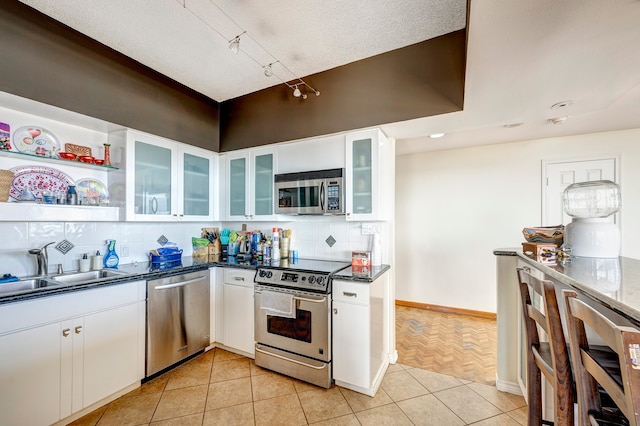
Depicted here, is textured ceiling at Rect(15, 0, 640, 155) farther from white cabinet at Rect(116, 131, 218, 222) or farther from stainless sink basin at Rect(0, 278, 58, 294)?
stainless sink basin at Rect(0, 278, 58, 294)

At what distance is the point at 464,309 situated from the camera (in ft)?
12.8

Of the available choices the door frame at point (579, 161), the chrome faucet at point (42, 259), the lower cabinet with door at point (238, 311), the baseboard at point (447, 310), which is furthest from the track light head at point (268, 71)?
the baseboard at point (447, 310)

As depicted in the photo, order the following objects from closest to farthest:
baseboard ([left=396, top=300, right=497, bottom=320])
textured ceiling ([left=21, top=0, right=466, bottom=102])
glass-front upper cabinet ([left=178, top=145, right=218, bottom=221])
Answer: textured ceiling ([left=21, top=0, right=466, bottom=102]) → glass-front upper cabinet ([left=178, top=145, right=218, bottom=221]) → baseboard ([left=396, top=300, right=497, bottom=320])

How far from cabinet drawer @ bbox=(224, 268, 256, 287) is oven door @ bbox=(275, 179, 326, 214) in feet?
2.32

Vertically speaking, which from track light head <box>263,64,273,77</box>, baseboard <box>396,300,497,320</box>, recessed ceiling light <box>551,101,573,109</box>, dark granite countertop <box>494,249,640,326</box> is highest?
track light head <box>263,64,273,77</box>

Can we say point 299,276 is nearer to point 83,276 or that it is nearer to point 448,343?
point 83,276

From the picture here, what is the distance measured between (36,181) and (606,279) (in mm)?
3593

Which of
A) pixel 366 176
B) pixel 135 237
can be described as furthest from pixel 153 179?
pixel 366 176

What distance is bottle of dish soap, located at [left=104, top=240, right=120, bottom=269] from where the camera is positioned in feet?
7.91

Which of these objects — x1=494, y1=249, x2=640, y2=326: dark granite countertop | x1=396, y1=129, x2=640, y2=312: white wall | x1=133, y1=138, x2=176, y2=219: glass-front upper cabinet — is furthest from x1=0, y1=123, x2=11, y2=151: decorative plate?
x1=396, y1=129, x2=640, y2=312: white wall

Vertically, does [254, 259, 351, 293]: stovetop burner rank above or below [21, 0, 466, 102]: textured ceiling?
below

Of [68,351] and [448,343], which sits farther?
[448,343]

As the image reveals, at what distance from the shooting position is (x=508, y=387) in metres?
2.16

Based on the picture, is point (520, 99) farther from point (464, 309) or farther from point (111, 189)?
point (111, 189)
